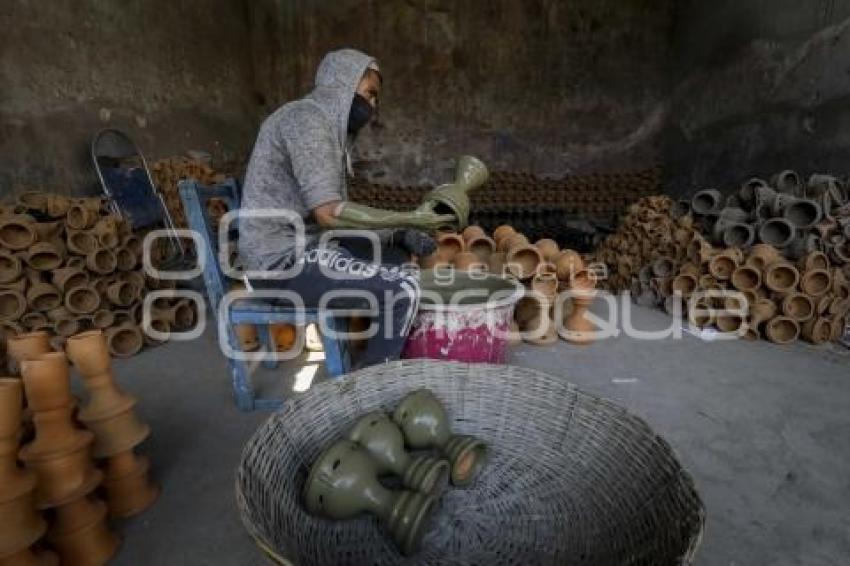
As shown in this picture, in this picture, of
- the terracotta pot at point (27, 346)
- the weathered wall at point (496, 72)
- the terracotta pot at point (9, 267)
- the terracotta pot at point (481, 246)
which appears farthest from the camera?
the weathered wall at point (496, 72)

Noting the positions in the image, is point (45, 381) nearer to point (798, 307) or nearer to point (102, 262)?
point (102, 262)

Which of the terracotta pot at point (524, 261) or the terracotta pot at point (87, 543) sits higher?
the terracotta pot at point (524, 261)

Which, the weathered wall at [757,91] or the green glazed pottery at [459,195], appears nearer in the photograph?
the green glazed pottery at [459,195]

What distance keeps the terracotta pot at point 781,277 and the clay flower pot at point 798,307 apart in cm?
6

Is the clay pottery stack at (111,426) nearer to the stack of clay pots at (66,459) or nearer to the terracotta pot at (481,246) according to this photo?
the stack of clay pots at (66,459)

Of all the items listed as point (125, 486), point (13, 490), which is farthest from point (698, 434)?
point (13, 490)

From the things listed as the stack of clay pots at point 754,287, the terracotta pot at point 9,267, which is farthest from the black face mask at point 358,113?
the stack of clay pots at point 754,287

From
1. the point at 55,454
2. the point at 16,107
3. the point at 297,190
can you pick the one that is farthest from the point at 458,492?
the point at 16,107

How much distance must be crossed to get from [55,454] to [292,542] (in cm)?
83

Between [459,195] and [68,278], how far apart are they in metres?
2.63

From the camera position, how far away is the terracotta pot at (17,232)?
288 centimetres

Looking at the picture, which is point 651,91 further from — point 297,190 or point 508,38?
point 297,190

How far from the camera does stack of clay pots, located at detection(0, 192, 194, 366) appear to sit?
9.63 feet

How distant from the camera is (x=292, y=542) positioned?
118 centimetres
